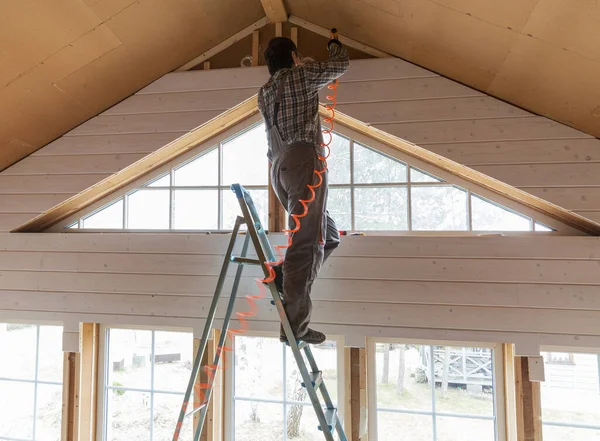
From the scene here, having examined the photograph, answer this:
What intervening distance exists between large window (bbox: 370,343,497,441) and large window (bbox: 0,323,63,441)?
A: 7.64ft

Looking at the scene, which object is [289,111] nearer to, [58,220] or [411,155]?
[411,155]

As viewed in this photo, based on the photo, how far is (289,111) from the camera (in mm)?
1601

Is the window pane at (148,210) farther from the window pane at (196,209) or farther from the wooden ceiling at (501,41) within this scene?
the wooden ceiling at (501,41)

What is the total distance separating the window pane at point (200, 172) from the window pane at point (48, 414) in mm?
1828

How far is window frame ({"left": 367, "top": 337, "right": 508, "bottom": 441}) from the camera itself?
237cm

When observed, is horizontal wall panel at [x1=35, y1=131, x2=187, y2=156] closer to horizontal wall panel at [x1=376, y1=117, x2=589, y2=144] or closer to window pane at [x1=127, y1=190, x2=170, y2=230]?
window pane at [x1=127, y1=190, x2=170, y2=230]

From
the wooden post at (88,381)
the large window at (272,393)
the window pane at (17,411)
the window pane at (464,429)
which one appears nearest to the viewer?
the window pane at (464,429)

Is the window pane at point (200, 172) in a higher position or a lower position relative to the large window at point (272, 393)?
higher

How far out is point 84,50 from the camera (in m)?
2.02

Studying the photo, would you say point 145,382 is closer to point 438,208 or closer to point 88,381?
point 88,381

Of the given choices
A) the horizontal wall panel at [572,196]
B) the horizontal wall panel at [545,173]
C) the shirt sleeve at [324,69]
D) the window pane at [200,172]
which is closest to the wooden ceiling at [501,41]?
the horizontal wall panel at [545,173]

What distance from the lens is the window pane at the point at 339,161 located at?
254 centimetres

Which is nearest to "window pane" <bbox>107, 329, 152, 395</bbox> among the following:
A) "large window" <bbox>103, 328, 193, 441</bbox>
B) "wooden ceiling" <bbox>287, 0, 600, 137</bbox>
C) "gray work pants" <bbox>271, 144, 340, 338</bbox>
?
"large window" <bbox>103, 328, 193, 441</bbox>

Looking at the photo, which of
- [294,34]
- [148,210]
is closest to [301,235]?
[294,34]
